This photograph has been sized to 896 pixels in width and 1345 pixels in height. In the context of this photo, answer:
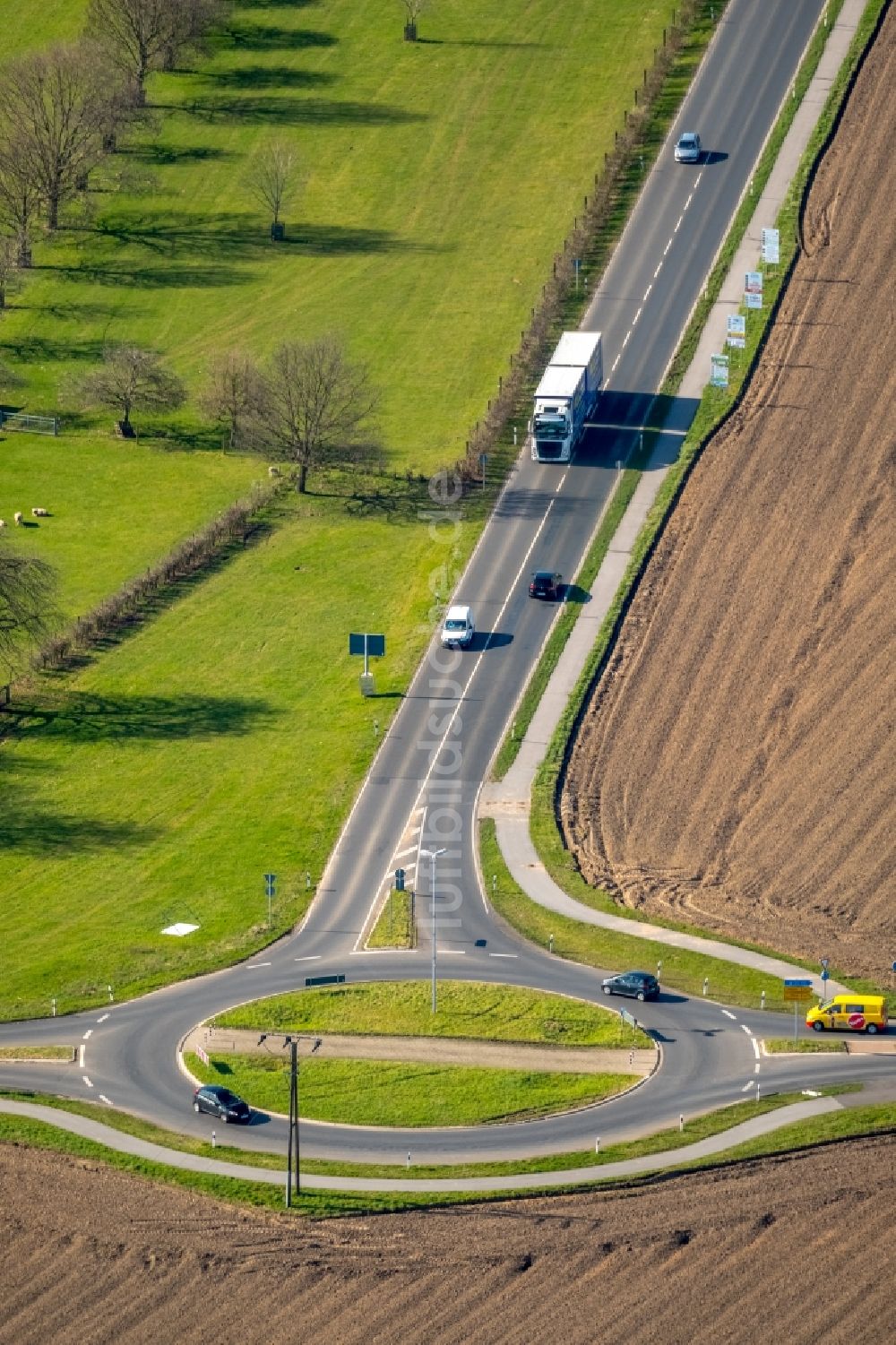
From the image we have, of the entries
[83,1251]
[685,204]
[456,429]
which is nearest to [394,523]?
[456,429]

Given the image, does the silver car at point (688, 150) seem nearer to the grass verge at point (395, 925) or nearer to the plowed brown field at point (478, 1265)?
the grass verge at point (395, 925)

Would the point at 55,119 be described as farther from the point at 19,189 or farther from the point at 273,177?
the point at 273,177

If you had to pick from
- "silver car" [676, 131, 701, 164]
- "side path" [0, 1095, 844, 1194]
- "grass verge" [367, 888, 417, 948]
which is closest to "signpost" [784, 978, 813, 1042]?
"side path" [0, 1095, 844, 1194]

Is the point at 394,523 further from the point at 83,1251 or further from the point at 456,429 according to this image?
the point at 83,1251

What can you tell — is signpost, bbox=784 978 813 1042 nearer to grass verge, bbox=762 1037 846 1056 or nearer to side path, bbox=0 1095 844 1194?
grass verge, bbox=762 1037 846 1056

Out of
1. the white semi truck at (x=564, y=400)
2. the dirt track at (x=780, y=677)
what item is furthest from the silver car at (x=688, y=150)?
the white semi truck at (x=564, y=400)

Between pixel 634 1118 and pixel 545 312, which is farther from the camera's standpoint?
pixel 545 312

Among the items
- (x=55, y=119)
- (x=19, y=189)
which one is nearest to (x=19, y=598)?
(x=19, y=189)
